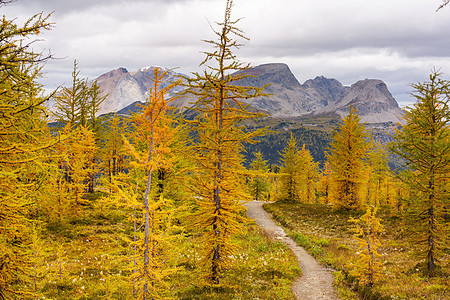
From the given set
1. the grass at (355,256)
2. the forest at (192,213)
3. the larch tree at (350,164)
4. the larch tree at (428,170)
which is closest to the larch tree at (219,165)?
the forest at (192,213)

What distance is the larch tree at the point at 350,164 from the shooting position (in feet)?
102

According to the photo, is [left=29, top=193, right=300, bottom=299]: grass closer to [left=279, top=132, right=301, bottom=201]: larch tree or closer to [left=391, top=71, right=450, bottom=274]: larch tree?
[left=391, top=71, right=450, bottom=274]: larch tree

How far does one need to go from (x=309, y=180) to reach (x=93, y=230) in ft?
132

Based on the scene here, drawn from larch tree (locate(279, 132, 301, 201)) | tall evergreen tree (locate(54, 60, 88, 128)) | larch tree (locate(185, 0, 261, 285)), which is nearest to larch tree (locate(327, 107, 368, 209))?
larch tree (locate(279, 132, 301, 201))

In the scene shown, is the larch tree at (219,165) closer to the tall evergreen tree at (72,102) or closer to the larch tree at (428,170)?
the larch tree at (428,170)

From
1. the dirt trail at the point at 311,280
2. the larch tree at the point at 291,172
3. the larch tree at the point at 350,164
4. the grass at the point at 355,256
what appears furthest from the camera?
the larch tree at the point at 291,172

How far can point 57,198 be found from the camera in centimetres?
2208

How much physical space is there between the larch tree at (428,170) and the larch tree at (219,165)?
391 inches

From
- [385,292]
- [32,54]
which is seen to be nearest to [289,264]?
[385,292]

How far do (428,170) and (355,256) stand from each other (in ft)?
24.3

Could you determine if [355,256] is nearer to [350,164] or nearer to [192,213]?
[192,213]

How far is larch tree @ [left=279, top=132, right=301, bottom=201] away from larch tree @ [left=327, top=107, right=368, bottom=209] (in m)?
10.1

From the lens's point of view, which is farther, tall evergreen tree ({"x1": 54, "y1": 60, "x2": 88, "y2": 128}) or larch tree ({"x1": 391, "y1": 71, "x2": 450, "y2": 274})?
tall evergreen tree ({"x1": 54, "y1": 60, "x2": 88, "y2": 128})

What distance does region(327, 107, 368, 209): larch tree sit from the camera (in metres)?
30.9
